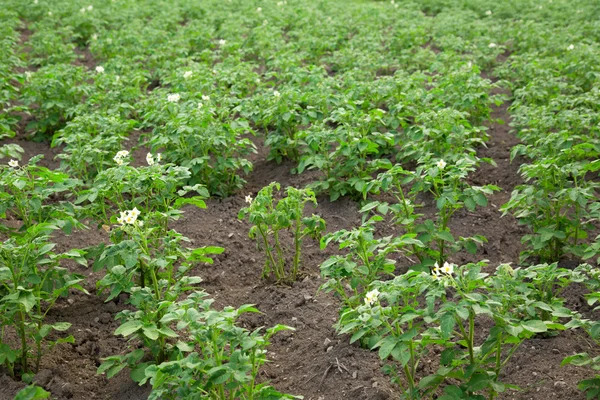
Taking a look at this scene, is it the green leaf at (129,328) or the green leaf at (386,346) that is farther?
the green leaf at (129,328)

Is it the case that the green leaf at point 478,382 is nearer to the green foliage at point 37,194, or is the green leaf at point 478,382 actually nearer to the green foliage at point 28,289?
the green foliage at point 28,289

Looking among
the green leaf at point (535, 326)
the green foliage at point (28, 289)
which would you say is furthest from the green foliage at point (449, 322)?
the green foliage at point (28, 289)

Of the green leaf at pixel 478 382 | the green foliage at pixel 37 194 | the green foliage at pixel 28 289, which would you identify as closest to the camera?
the green leaf at pixel 478 382

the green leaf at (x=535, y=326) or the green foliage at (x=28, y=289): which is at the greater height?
the green leaf at (x=535, y=326)

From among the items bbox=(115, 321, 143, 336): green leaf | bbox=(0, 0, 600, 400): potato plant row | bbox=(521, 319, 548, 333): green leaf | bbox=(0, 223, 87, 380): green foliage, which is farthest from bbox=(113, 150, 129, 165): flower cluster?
bbox=(521, 319, 548, 333): green leaf

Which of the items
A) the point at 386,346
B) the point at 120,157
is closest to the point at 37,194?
the point at 120,157

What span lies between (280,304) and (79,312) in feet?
4.23

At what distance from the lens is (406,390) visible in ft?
11.7

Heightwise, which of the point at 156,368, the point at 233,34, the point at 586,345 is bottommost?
the point at 233,34

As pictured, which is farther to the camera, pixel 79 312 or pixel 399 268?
pixel 399 268

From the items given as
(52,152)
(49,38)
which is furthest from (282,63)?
(49,38)

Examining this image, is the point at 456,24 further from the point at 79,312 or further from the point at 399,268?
the point at 79,312

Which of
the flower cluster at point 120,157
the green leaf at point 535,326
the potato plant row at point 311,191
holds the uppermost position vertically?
the green leaf at point 535,326

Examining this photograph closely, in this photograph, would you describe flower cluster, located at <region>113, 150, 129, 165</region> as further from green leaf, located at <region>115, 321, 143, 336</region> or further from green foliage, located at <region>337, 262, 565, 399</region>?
green foliage, located at <region>337, 262, 565, 399</region>
